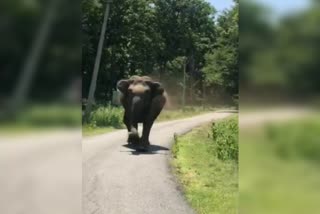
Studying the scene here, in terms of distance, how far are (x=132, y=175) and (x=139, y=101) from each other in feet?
0.93

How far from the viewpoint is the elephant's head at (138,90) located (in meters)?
1.68

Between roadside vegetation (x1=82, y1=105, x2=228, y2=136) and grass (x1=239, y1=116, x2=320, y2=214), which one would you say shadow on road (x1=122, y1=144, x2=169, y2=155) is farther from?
grass (x1=239, y1=116, x2=320, y2=214)

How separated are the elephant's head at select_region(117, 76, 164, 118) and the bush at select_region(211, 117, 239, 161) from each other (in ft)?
0.81

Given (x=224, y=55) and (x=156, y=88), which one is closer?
(x=224, y=55)

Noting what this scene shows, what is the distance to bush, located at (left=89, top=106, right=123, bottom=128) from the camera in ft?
5.07

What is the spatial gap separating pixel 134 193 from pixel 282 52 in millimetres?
717

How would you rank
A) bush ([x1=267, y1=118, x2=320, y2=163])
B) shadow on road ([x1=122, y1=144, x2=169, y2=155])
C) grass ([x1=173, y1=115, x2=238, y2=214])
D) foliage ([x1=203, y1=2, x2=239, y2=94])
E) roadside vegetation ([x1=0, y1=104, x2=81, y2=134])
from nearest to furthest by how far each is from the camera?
roadside vegetation ([x1=0, y1=104, x2=81, y2=134]), bush ([x1=267, y1=118, x2=320, y2=163]), foliage ([x1=203, y1=2, x2=239, y2=94]), grass ([x1=173, y1=115, x2=238, y2=214]), shadow on road ([x1=122, y1=144, x2=169, y2=155])

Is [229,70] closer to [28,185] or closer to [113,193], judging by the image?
[113,193]

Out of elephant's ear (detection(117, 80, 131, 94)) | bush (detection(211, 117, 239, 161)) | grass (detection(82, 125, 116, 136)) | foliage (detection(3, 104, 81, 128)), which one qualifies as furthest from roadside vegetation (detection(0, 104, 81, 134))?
bush (detection(211, 117, 239, 161))

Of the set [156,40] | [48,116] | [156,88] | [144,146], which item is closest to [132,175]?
[144,146]

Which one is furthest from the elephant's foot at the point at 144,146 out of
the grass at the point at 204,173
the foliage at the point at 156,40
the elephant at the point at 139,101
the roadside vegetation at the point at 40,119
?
the roadside vegetation at the point at 40,119

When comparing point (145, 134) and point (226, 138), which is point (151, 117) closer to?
point (145, 134)

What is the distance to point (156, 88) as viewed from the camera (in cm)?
171

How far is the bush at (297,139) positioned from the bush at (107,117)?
551mm
